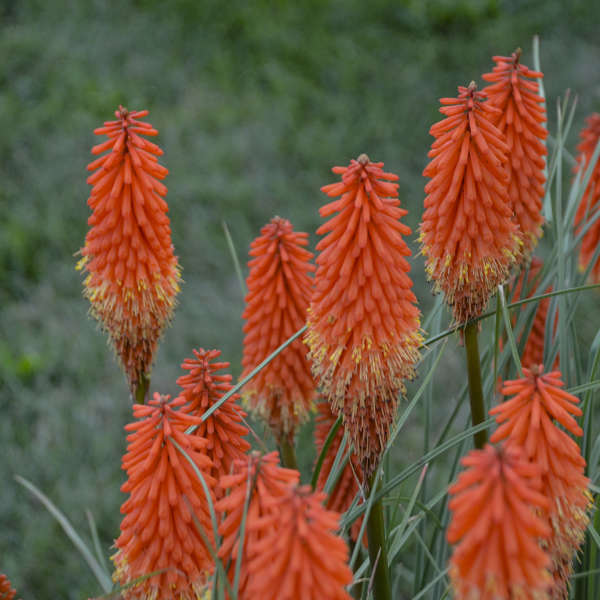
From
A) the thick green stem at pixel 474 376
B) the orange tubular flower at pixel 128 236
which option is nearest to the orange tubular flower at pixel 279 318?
the orange tubular flower at pixel 128 236

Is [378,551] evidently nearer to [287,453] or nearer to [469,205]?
[287,453]

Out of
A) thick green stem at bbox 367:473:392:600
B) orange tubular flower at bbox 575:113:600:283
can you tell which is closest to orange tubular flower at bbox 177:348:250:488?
thick green stem at bbox 367:473:392:600

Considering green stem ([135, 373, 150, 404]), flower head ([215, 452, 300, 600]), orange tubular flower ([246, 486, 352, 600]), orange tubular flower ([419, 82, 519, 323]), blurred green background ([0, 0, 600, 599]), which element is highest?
blurred green background ([0, 0, 600, 599])

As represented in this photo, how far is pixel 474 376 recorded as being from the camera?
2443 millimetres

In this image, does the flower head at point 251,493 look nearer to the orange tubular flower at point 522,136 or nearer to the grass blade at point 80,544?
the grass blade at point 80,544

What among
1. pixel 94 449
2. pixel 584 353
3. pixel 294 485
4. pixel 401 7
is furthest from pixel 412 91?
pixel 294 485

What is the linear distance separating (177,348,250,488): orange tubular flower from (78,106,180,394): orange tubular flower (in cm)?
39

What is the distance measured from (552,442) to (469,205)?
2.50 feet

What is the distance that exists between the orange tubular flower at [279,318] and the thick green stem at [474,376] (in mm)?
562

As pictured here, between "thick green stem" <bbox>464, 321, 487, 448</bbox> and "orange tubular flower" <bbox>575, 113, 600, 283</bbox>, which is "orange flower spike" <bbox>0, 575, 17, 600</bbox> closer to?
"thick green stem" <bbox>464, 321, 487, 448</bbox>

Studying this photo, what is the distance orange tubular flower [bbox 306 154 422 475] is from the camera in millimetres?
2094

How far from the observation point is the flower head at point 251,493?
5.45 feet

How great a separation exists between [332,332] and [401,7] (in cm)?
718

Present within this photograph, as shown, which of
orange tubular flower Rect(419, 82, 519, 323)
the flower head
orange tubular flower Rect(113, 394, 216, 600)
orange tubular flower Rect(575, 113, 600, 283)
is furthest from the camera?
orange tubular flower Rect(575, 113, 600, 283)
